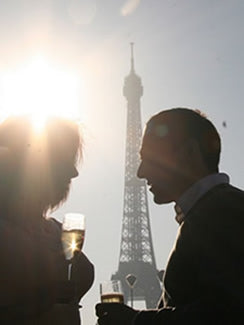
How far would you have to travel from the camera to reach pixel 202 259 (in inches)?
83.4

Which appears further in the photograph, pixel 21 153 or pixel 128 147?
pixel 128 147

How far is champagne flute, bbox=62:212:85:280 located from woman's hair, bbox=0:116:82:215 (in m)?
0.12

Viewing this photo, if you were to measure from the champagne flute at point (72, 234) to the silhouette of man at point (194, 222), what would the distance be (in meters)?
0.32

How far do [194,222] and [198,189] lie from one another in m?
0.32

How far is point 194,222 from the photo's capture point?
2.24 m

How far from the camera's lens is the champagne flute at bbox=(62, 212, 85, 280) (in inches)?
97.5

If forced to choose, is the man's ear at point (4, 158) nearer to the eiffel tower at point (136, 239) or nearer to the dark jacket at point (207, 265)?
the dark jacket at point (207, 265)

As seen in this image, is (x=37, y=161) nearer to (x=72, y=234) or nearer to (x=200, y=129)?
(x=72, y=234)

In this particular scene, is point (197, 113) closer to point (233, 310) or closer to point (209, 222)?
point (209, 222)

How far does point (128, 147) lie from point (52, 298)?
178 feet

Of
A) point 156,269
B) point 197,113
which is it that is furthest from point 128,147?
point 197,113

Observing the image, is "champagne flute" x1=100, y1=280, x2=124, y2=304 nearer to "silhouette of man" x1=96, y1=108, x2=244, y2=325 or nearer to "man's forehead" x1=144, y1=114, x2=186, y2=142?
"silhouette of man" x1=96, y1=108, x2=244, y2=325

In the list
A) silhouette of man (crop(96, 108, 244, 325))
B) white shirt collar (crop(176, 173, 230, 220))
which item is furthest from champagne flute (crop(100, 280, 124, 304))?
white shirt collar (crop(176, 173, 230, 220))

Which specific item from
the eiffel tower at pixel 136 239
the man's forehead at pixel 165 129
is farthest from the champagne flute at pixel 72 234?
the eiffel tower at pixel 136 239
